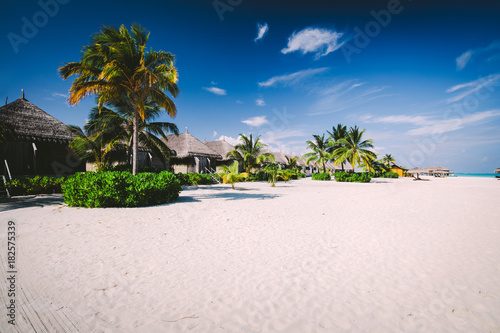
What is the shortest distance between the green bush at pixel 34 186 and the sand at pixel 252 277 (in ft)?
20.7

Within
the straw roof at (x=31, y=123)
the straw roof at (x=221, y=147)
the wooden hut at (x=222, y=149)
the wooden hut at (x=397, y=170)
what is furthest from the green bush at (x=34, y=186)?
the wooden hut at (x=397, y=170)

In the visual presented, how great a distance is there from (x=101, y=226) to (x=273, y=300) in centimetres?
500

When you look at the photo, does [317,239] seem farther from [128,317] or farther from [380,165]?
[380,165]

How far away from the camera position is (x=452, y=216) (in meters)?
6.73

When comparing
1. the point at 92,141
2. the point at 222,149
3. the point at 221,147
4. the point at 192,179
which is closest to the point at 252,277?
the point at 92,141

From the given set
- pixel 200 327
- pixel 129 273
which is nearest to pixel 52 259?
pixel 129 273

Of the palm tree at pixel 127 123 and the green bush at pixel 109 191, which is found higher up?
the palm tree at pixel 127 123

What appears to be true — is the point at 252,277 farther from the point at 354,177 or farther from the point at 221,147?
the point at 221,147

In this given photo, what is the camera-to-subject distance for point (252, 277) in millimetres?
2926

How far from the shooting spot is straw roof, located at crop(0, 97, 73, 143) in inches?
464

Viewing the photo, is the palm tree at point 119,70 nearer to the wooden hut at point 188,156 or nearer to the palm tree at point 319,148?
the wooden hut at point 188,156

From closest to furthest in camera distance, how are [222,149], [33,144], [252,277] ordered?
1. [252,277]
2. [33,144]
3. [222,149]

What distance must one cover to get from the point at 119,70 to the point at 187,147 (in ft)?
44.5

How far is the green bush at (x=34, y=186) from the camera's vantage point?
974 cm
